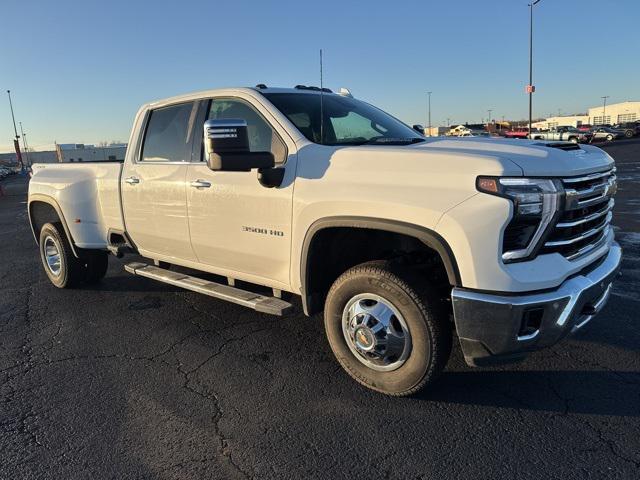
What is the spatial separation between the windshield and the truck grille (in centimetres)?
130

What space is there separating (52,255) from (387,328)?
4.74 m

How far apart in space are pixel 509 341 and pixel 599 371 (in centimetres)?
130

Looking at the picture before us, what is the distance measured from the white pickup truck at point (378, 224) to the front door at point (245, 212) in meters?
0.01

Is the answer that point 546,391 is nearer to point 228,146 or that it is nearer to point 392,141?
point 392,141

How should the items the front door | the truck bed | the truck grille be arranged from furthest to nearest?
the truck bed
the front door
the truck grille

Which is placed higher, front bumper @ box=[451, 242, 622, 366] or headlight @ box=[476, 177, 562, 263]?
headlight @ box=[476, 177, 562, 263]

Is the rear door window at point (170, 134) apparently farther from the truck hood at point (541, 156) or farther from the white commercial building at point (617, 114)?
the white commercial building at point (617, 114)

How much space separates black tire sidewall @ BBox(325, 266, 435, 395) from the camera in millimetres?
3029

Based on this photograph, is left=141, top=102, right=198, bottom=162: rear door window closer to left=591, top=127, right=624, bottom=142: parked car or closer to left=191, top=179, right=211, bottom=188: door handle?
left=191, top=179, right=211, bottom=188: door handle

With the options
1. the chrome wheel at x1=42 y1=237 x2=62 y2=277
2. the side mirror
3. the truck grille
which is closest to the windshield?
the side mirror

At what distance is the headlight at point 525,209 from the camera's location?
8.59ft

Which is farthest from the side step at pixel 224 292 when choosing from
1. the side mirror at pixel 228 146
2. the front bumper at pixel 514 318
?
the front bumper at pixel 514 318

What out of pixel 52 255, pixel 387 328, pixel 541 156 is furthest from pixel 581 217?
pixel 52 255

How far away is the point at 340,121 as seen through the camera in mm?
4184
